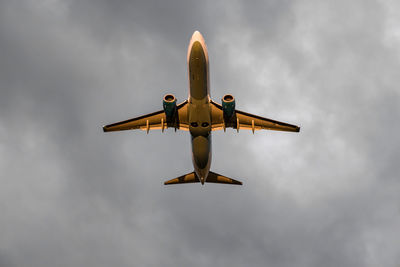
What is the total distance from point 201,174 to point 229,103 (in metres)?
8.67

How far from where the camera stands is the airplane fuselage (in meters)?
45.2

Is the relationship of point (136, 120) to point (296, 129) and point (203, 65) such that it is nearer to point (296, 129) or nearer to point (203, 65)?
point (203, 65)

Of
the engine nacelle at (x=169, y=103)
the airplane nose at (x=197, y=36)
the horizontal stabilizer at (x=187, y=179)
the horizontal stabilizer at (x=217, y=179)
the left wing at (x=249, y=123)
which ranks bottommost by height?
the horizontal stabilizer at (x=187, y=179)

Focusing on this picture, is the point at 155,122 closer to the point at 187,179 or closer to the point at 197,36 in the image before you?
the point at 187,179

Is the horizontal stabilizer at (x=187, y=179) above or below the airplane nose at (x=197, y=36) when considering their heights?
below

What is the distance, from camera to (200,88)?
46.6m

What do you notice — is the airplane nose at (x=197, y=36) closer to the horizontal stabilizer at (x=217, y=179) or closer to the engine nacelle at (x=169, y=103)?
the engine nacelle at (x=169, y=103)

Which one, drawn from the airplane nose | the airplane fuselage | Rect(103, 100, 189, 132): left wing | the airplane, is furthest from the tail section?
the airplane nose

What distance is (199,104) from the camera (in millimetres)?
47656

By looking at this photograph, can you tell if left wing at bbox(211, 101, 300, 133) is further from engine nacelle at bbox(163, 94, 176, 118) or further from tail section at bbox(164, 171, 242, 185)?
tail section at bbox(164, 171, 242, 185)

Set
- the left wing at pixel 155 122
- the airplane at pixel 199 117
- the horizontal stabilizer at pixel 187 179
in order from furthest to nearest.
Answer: the horizontal stabilizer at pixel 187 179, the left wing at pixel 155 122, the airplane at pixel 199 117

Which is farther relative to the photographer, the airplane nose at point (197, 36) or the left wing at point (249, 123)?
the left wing at point (249, 123)

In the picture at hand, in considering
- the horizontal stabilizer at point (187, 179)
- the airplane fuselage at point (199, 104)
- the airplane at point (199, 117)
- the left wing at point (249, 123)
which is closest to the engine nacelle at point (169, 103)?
the airplane at point (199, 117)

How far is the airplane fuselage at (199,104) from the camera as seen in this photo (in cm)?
4522
